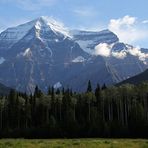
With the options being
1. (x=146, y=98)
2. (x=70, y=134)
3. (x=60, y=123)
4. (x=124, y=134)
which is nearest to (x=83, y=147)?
(x=124, y=134)

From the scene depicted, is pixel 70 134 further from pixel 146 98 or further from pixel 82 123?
pixel 146 98

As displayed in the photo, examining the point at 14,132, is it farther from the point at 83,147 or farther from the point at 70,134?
the point at 83,147

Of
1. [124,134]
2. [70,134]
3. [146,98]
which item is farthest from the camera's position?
[146,98]

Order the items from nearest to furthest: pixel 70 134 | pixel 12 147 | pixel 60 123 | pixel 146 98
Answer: pixel 12 147
pixel 70 134
pixel 60 123
pixel 146 98

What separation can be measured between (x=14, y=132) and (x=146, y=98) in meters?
54.7

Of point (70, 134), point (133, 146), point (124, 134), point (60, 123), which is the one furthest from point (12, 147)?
point (60, 123)

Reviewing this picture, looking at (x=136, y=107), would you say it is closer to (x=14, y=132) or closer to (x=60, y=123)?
(x=60, y=123)

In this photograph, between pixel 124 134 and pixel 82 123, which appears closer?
pixel 124 134

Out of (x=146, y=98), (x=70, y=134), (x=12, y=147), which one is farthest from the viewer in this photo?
(x=146, y=98)

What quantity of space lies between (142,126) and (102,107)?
46183 mm

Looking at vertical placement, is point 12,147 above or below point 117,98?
below

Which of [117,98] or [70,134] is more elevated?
[117,98]

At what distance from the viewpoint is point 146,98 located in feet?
613

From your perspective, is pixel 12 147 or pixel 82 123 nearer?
pixel 12 147
